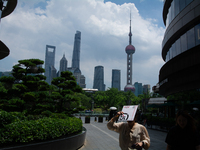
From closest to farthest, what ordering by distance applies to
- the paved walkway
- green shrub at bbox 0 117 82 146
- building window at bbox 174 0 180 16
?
green shrub at bbox 0 117 82 146 < the paved walkway < building window at bbox 174 0 180 16

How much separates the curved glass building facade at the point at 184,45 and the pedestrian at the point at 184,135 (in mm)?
12878

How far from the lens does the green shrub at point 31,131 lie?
5.85m

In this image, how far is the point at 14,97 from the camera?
15523 millimetres

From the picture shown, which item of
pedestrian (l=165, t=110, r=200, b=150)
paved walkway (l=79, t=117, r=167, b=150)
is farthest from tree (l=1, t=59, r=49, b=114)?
pedestrian (l=165, t=110, r=200, b=150)

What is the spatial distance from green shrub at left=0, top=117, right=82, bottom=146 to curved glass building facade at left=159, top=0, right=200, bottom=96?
12.0 m

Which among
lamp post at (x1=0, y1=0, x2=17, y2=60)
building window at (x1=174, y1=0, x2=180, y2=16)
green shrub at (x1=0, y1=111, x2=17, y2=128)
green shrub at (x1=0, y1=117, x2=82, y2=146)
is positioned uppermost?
building window at (x1=174, y1=0, x2=180, y2=16)

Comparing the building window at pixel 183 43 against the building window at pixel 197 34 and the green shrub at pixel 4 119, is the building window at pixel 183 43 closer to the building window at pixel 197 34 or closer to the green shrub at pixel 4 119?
the building window at pixel 197 34

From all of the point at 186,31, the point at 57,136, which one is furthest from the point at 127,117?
the point at 186,31

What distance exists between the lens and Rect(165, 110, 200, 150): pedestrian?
319cm

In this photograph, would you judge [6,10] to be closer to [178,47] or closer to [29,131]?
[29,131]

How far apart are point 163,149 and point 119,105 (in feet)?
237

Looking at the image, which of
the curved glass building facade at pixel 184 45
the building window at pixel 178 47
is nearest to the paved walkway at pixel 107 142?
the curved glass building facade at pixel 184 45

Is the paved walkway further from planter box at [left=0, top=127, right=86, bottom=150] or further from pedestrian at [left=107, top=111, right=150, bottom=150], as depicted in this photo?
pedestrian at [left=107, top=111, right=150, bottom=150]

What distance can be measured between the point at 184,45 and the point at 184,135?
16.9 meters
